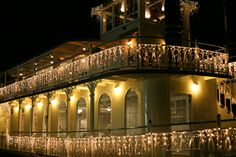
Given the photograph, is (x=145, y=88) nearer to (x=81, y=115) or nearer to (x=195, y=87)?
(x=195, y=87)

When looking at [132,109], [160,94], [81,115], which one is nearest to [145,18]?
[160,94]

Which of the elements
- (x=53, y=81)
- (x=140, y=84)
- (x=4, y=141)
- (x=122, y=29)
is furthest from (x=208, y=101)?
(x=4, y=141)

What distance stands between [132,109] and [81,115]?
5.40 m

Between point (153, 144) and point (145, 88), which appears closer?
point (153, 144)

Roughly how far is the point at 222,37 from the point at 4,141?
20389 mm

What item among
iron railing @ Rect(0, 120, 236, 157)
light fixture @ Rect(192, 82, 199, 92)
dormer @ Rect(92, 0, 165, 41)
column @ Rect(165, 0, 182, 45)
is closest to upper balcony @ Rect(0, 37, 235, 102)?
column @ Rect(165, 0, 182, 45)

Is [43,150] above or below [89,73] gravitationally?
below

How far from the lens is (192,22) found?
27734mm

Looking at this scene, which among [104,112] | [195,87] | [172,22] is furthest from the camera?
[104,112]

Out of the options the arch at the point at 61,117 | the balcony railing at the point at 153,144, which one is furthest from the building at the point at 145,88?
the arch at the point at 61,117

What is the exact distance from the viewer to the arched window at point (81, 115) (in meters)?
20.9

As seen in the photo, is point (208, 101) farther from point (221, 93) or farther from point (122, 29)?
point (122, 29)

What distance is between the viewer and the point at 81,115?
69.7 ft

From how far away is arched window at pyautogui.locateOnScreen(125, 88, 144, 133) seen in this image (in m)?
16.4
